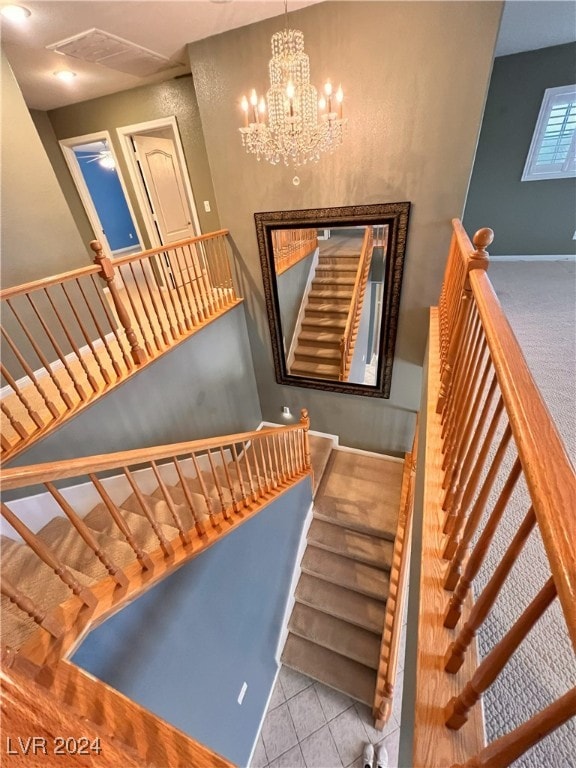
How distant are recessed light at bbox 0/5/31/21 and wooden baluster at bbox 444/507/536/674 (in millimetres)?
Result: 3576

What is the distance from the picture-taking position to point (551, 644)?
76 cm

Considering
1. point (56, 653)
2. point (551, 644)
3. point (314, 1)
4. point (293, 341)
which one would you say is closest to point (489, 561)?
point (551, 644)

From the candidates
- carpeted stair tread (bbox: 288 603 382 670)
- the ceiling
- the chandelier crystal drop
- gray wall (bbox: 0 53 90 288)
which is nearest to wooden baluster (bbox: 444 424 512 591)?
the chandelier crystal drop

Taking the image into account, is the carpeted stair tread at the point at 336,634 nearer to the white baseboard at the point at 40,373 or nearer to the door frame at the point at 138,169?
the white baseboard at the point at 40,373

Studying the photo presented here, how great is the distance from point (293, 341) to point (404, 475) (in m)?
2.09

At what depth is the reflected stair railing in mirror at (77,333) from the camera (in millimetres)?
1904

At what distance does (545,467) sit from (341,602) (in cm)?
351

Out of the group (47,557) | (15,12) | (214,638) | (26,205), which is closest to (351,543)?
(214,638)

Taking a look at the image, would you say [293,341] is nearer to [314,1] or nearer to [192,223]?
[192,223]

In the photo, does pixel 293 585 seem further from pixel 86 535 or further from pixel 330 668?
pixel 86 535

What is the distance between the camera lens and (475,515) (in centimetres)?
71

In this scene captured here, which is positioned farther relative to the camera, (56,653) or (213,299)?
(213,299)

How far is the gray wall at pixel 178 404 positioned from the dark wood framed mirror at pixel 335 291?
0.53 metres

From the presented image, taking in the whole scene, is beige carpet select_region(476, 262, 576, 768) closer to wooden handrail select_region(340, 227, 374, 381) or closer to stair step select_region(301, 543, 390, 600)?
wooden handrail select_region(340, 227, 374, 381)
